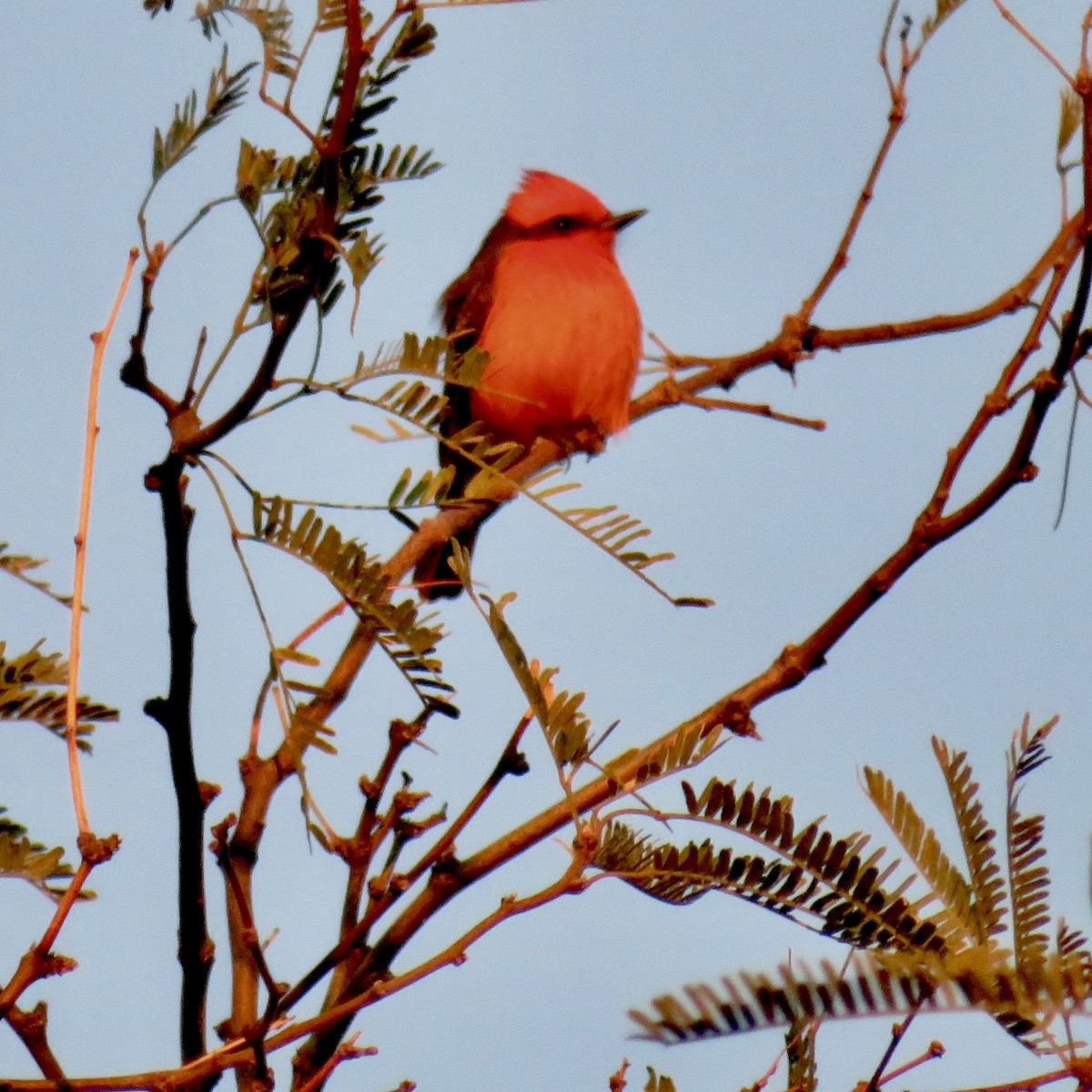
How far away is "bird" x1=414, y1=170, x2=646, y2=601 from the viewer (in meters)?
5.15

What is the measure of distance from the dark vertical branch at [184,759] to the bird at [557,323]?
9.41 ft

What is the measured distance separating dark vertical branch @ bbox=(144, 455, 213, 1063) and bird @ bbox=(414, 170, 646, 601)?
113 inches

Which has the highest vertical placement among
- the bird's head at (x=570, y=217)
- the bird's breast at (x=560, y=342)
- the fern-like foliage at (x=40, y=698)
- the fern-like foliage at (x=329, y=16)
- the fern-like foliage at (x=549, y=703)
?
the bird's head at (x=570, y=217)

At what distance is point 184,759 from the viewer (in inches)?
74.4

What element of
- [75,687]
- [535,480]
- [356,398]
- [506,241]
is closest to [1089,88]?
[535,480]

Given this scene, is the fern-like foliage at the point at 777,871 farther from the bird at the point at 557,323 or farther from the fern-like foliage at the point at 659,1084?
the bird at the point at 557,323

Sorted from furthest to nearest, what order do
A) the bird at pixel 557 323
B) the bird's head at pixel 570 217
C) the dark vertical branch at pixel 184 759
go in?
the bird's head at pixel 570 217
the bird at pixel 557 323
the dark vertical branch at pixel 184 759

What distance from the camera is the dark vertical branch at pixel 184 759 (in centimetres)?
179

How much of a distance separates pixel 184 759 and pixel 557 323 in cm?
349

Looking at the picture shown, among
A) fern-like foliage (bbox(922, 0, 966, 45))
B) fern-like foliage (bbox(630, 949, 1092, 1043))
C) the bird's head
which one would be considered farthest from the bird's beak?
fern-like foliage (bbox(630, 949, 1092, 1043))

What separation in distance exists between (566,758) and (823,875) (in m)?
0.29

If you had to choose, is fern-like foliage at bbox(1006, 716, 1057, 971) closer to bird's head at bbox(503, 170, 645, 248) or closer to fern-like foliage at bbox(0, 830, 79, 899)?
fern-like foliage at bbox(0, 830, 79, 899)

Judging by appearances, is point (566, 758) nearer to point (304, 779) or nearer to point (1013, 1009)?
point (304, 779)

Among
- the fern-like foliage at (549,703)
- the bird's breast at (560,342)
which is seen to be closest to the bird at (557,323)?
the bird's breast at (560,342)
